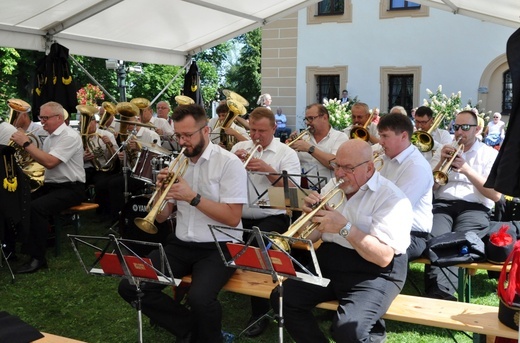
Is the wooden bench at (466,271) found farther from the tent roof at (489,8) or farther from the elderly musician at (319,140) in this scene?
the tent roof at (489,8)

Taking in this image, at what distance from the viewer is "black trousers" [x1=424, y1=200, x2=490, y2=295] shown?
15.4 feet

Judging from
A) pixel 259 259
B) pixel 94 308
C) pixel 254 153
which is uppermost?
pixel 254 153

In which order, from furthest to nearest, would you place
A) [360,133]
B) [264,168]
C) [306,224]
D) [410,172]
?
[360,133]
[264,168]
[410,172]
[306,224]

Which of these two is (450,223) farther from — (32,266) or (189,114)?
(32,266)

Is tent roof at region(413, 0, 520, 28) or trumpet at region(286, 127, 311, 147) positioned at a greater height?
tent roof at region(413, 0, 520, 28)

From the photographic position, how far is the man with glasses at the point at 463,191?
4.81 meters

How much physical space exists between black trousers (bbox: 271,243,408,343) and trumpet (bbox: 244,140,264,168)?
1.53m

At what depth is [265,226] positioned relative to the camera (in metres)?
4.76

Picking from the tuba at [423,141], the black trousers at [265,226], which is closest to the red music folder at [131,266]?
the black trousers at [265,226]

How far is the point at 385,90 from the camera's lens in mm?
17938

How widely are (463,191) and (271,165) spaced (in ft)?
5.86

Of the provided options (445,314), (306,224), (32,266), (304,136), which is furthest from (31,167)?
(445,314)

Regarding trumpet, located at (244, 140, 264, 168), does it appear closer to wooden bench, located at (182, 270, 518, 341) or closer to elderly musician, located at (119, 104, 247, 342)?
elderly musician, located at (119, 104, 247, 342)

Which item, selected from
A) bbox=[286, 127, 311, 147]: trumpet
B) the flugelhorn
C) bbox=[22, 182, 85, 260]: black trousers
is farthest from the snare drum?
the flugelhorn
